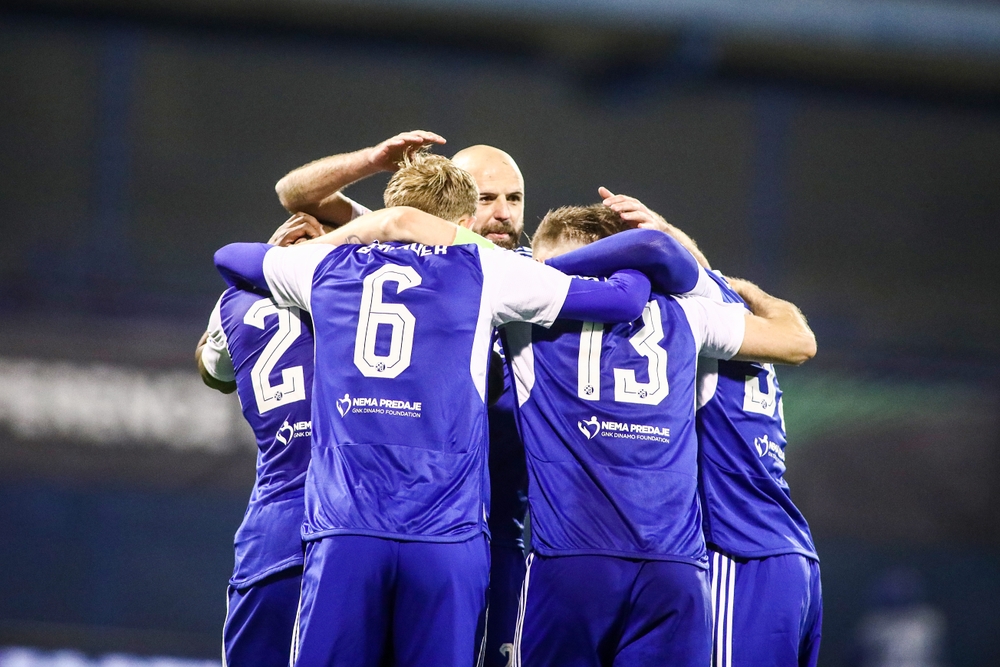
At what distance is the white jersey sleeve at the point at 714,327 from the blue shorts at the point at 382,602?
119 cm

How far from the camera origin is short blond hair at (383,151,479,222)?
407cm

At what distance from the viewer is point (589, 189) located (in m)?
14.1

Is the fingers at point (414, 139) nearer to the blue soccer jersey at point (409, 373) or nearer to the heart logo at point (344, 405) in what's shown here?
the blue soccer jersey at point (409, 373)

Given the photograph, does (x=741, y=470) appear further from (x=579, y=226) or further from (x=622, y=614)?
(x=579, y=226)

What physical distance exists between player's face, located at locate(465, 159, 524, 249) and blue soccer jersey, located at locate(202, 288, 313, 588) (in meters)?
1.60

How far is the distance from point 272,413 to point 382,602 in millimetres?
1036

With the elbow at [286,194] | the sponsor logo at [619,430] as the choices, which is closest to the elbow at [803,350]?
the sponsor logo at [619,430]

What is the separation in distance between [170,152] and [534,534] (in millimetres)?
11667

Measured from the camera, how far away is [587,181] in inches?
568

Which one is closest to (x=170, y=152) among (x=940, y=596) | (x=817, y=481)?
(x=817, y=481)

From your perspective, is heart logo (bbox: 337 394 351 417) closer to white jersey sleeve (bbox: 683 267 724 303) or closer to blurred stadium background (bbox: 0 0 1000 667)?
white jersey sleeve (bbox: 683 267 724 303)

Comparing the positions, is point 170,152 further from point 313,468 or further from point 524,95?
point 313,468

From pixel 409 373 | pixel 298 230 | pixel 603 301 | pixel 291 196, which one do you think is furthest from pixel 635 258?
pixel 291 196

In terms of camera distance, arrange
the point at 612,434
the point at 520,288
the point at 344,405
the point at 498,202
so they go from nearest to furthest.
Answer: the point at 344,405, the point at 520,288, the point at 612,434, the point at 498,202
